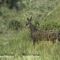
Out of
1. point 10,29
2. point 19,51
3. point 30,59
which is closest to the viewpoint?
point 30,59

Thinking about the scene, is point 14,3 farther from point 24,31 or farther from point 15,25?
point 24,31

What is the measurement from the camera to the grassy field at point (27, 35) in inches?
203

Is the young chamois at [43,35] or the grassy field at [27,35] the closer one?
the grassy field at [27,35]

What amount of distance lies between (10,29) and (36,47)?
1.81m

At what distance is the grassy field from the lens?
517 cm

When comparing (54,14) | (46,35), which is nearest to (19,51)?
(46,35)

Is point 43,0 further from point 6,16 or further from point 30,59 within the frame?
point 30,59

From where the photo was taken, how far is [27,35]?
655cm

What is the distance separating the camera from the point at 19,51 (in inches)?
215

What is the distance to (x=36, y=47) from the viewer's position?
5.71 meters

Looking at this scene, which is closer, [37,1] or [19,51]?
[19,51]

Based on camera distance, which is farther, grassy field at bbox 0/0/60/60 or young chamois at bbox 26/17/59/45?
young chamois at bbox 26/17/59/45

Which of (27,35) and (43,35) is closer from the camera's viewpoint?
(43,35)

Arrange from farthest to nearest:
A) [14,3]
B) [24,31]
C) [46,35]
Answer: [14,3], [24,31], [46,35]
